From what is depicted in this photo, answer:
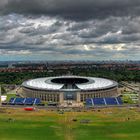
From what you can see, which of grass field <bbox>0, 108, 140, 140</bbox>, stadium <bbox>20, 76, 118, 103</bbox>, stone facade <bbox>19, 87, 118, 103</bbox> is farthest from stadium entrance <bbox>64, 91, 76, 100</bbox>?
grass field <bbox>0, 108, 140, 140</bbox>

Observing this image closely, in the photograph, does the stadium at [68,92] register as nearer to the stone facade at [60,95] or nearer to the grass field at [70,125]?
the stone facade at [60,95]

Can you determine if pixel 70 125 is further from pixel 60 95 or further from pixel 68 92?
pixel 68 92

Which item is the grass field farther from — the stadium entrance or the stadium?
the stadium entrance

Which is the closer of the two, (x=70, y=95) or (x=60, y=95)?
(x=60, y=95)

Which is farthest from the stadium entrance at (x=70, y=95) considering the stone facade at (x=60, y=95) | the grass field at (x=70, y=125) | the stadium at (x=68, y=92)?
the grass field at (x=70, y=125)

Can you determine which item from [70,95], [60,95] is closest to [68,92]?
[70,95]

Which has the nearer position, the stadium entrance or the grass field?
the grass field

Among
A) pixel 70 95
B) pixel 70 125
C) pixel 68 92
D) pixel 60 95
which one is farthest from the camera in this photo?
pixel 70 95

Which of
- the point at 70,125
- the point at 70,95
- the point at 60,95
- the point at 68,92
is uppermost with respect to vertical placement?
the point at 68,92
